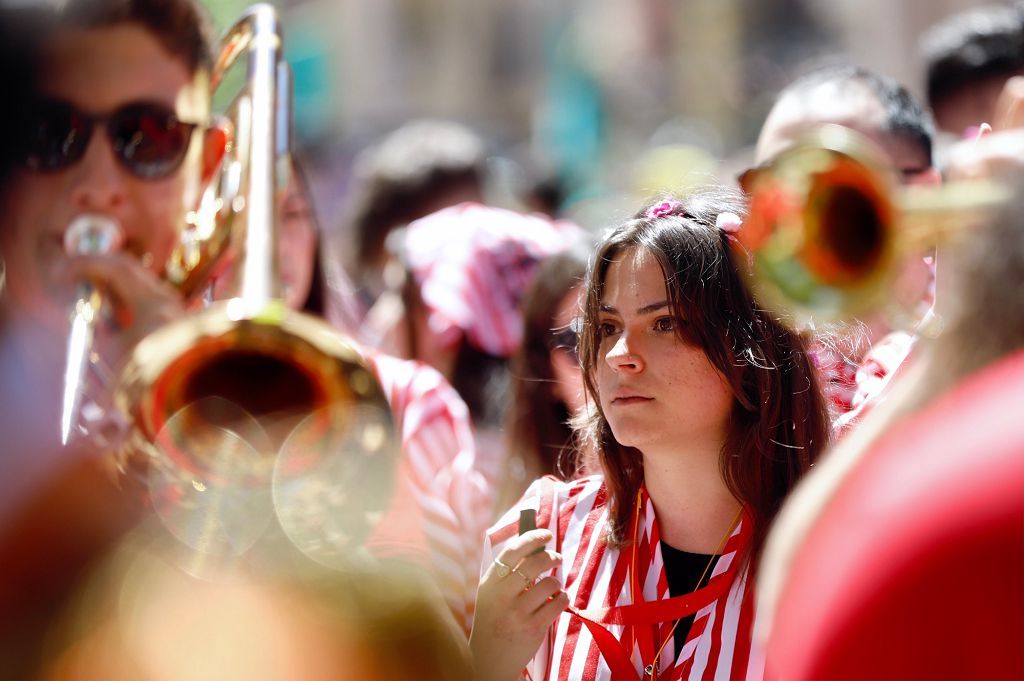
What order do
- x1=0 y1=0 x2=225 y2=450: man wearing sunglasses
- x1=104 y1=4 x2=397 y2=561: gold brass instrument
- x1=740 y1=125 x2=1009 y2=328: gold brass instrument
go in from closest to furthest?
1. x1=740 y1=125 x2=1009 y2=328: gold brass instrument
2. x1=104 y1=4 x2=397 y2=561: gold brass instrument
3. x1=0 y1=0 x2=225 y2=450: man wearing sunglasses

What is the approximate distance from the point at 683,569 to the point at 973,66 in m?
2.19

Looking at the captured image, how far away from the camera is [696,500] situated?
211 cm

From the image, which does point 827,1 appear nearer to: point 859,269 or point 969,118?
point 969,118

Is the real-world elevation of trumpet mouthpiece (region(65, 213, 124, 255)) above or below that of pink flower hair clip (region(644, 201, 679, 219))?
above

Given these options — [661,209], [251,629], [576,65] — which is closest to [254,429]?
[251,629]

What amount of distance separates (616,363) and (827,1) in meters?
21.2

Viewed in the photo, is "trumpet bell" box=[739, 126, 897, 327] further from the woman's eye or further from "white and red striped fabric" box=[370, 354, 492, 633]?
"white and red striped fabric" box=[370, 354, 492, 633]

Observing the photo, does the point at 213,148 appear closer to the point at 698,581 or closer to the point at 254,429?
the point at 254,429

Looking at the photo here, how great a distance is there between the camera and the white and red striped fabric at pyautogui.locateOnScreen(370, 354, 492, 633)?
266 centimetres

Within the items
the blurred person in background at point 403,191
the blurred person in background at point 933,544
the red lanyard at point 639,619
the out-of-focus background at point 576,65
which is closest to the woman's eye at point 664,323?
the red lanyard at point 639,619

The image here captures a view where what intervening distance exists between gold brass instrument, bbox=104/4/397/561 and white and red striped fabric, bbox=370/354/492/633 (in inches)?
34.7

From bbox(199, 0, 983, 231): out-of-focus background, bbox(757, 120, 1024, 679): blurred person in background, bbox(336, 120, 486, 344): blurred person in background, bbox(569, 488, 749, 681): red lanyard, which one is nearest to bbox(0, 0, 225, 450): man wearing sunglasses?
bbox(569, 488, 749, 681): red lanyard

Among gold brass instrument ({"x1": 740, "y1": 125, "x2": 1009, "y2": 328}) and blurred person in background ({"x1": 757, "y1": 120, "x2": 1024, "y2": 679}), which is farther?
gold brass instrument ({"x1": 740, "y1": 125, "x2": 1009, "y2": 328})

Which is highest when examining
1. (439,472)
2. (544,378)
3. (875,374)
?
(544,378)
